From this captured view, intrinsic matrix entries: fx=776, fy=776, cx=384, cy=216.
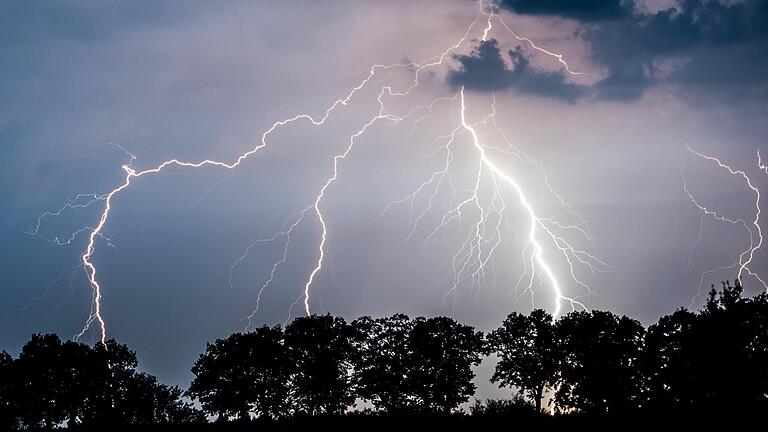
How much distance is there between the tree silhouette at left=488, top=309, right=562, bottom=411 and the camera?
52438 millimetres

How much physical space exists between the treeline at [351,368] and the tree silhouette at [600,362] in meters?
0.07

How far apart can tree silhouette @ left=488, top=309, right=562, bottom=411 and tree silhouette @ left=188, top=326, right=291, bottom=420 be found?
621 inches

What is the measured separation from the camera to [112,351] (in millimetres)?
61250

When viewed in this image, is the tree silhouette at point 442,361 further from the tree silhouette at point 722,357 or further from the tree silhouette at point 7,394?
the tree silhouette at point 7,394

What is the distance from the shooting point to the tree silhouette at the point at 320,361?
185 ft

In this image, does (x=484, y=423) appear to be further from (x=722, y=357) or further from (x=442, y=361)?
(x=442, y=361)

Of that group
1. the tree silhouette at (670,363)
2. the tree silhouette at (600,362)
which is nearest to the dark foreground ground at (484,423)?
the tree silhouette at (670,363)

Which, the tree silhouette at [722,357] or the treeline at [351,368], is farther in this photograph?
the treeline at [351,368]

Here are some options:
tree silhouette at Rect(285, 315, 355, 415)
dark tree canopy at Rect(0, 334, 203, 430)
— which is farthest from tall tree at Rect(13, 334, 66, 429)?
tree silhouette at Rect(285, 315, 355, 415)

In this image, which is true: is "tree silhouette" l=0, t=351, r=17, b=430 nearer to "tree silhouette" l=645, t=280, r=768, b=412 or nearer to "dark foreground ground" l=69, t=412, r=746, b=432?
"dark foreground ground" l=69, t=412, r=746, b=432

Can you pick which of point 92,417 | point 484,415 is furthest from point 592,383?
point 92,417

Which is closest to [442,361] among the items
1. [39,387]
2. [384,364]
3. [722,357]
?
[384,364]

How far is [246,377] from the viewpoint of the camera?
190ft

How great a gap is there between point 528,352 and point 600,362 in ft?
18.5
